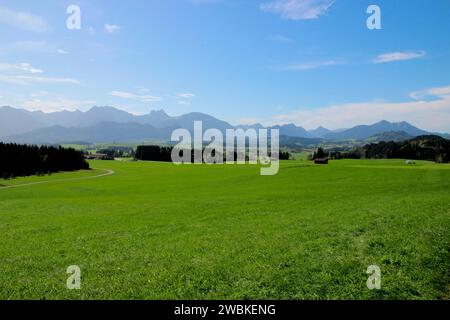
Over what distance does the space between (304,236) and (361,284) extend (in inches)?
259

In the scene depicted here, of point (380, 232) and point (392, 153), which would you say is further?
point (392, 153)

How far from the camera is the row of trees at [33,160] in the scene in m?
117

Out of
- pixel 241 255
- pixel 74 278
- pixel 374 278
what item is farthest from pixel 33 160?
pixel 374 278

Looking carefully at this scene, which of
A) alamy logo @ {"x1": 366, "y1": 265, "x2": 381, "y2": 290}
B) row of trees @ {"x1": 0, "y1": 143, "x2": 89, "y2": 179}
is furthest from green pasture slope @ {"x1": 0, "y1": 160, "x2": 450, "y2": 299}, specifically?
row of trees @ {"x1": 0, "y1": 143, "x2": 89, "y2": 179}

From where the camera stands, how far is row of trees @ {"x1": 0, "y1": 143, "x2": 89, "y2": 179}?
4619 inches

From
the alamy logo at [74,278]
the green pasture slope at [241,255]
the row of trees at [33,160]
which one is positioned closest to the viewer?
the green pasture slope at [241,255]

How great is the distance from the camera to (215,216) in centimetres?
2766

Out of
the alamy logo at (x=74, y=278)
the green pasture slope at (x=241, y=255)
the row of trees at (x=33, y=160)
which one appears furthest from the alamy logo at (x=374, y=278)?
the row of trees at (x=33, y=160)

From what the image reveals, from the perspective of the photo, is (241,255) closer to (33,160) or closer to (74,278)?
(74,278)

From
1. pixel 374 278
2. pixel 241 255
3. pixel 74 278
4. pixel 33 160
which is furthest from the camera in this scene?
pixel 33 160

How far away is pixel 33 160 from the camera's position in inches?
5054

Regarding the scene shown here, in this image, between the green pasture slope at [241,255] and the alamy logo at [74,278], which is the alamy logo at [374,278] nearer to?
the green pasture slope at [241,255]
